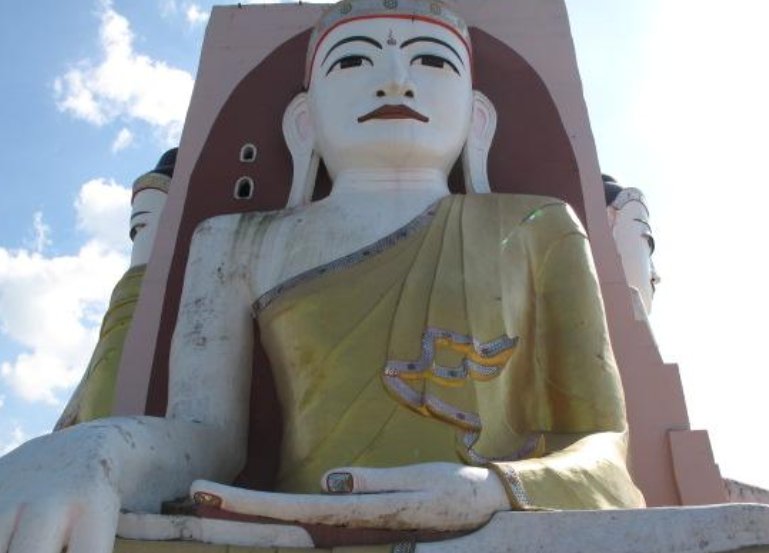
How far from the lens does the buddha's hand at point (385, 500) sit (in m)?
2.04

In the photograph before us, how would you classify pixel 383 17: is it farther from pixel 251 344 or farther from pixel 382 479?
pixel 382 479

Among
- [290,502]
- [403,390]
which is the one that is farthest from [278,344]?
[290,502]

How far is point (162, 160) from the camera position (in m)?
5.40

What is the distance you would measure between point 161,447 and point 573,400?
1.32 metres

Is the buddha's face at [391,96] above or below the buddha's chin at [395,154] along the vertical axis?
above

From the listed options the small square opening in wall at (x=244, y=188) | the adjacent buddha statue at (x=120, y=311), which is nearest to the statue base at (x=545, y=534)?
the adjacent buddha statue at (x=120, y=311)

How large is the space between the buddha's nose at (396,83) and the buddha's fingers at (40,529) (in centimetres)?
210

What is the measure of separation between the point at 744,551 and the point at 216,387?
1.76m

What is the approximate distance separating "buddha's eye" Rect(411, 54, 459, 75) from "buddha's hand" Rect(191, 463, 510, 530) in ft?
6.47

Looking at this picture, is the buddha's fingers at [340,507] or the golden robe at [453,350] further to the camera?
the golden robe at [453,350]

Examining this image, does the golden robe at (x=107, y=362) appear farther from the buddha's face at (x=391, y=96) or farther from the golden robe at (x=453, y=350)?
the buddha's face at (x=391, y=96)

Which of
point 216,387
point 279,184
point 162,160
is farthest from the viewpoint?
point 162,160

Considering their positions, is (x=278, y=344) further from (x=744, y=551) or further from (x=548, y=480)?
(x=744, y=551)

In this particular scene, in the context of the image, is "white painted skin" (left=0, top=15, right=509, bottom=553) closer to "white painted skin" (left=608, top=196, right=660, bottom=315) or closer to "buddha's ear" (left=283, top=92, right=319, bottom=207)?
"buddha's ear" (left=283, top=92, right=319, bottom=207)
